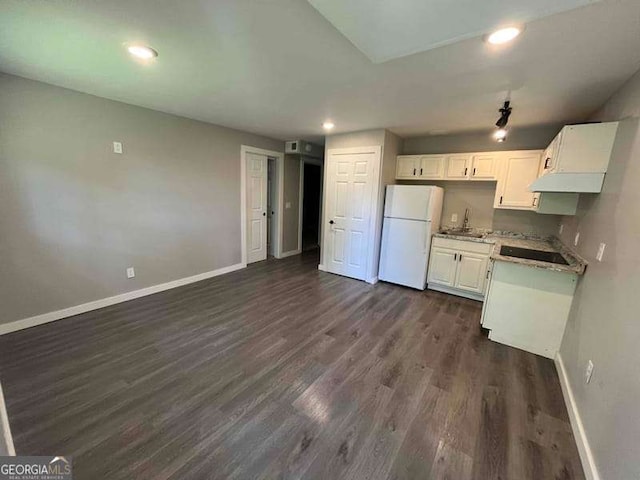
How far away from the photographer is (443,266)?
383cm

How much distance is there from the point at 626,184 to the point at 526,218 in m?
2.21

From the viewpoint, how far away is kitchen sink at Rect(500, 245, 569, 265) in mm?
2469

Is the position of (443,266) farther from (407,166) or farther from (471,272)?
(407,166)

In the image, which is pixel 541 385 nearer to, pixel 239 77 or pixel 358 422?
pixel 358 422

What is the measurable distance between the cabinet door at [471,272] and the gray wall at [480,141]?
1.62 metres

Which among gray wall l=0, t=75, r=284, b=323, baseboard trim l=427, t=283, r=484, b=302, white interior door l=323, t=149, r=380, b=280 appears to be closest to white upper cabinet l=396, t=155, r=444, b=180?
white interior door l=323, t=149, r=380, b=280

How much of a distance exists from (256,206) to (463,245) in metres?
3.60

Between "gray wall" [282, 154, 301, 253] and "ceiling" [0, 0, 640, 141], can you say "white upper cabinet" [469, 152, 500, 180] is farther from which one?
"gray wall" [282, 154, 301, 253]

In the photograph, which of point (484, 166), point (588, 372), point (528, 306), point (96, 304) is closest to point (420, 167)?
point (484, 166)

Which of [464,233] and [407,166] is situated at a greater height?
[407,166]

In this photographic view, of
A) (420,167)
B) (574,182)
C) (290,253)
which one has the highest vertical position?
(420,167)

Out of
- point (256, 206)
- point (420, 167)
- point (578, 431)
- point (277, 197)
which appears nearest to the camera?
point (578, 431)

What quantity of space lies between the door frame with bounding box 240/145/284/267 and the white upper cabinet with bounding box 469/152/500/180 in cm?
337

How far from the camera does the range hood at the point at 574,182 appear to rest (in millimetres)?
2092
